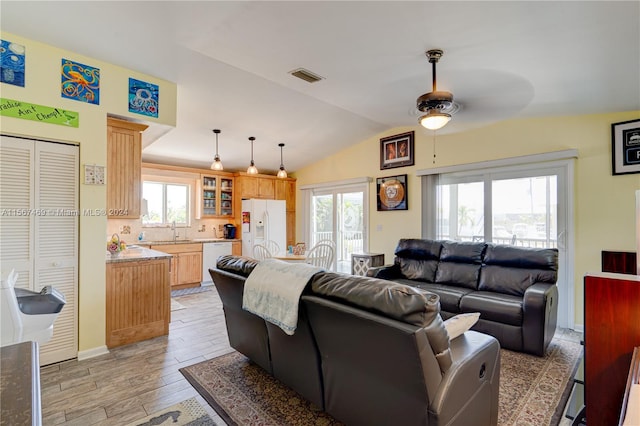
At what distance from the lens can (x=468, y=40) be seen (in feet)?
8.11

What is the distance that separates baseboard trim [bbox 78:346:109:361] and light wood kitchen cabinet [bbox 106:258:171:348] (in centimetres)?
9

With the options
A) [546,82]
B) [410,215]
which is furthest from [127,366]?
[546,82]

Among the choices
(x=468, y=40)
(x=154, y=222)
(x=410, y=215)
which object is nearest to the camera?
(x=468, y=40)

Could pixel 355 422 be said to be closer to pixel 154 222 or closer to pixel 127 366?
pixel 127 366

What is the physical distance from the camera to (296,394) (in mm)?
2279

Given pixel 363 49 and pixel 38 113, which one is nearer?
pixel 38 113

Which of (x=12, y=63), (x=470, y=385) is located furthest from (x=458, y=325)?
(x=12, y=63)

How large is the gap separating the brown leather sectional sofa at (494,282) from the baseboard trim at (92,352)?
10.0ft

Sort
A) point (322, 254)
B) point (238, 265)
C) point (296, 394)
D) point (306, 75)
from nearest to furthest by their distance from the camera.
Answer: point (296, 394), point (238, 265), point (306, 75), point (322, 254)

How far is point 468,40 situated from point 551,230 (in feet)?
9.07

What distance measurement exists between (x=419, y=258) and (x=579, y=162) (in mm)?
2188

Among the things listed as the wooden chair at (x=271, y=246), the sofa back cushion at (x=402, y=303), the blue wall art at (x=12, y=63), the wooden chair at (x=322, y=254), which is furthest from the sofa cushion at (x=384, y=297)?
the wooden chair at (x=271, y=246)

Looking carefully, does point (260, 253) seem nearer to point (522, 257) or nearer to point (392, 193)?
point (392, 193)

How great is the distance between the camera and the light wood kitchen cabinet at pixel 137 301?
3104 mm
